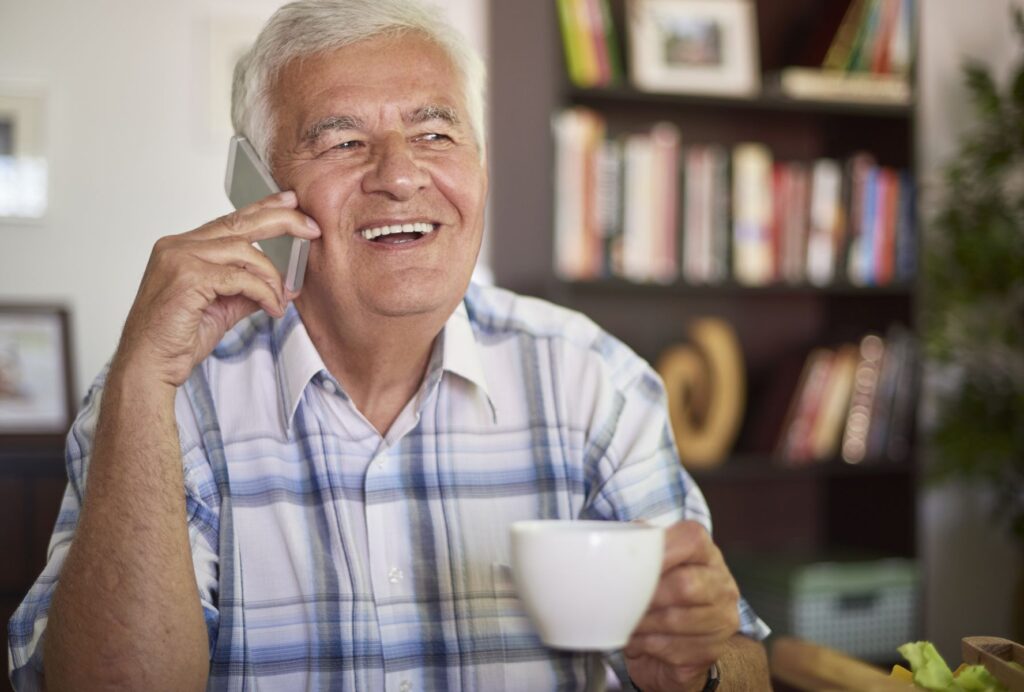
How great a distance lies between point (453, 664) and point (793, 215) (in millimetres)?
1894

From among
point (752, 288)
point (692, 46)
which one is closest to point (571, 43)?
point (692, 46)

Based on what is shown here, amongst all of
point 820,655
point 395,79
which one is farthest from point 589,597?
point 395,79

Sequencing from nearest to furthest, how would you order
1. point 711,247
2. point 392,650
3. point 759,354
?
1. point 392,650
2. point 711,247
3. point 759,354

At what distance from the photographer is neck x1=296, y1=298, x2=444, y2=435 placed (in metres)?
1.36

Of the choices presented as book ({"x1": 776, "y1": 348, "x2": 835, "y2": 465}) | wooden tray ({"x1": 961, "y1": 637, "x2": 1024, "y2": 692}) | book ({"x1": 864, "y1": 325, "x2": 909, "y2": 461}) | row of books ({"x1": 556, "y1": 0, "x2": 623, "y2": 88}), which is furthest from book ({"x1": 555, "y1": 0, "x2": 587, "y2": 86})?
wooden tray ({"x1": 961, "y1": 637, "x2": 1024, "y2": 692})

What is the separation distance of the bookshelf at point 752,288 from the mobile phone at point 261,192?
3.70ft

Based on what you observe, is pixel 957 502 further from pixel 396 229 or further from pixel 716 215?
pixel 396 229

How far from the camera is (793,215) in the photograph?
2842 mm

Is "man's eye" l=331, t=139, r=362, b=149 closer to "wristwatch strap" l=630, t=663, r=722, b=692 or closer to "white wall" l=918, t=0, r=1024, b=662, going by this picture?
"wristwatch strap" l=630, t=663, r=722, b=692

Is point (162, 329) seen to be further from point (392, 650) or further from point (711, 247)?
point (711, 247)

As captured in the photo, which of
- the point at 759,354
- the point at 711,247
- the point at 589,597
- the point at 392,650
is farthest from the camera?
the point at 759,354

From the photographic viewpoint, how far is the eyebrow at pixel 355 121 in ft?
4.38

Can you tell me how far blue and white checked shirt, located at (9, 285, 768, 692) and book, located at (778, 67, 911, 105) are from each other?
166 cm

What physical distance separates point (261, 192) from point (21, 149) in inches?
54.0
